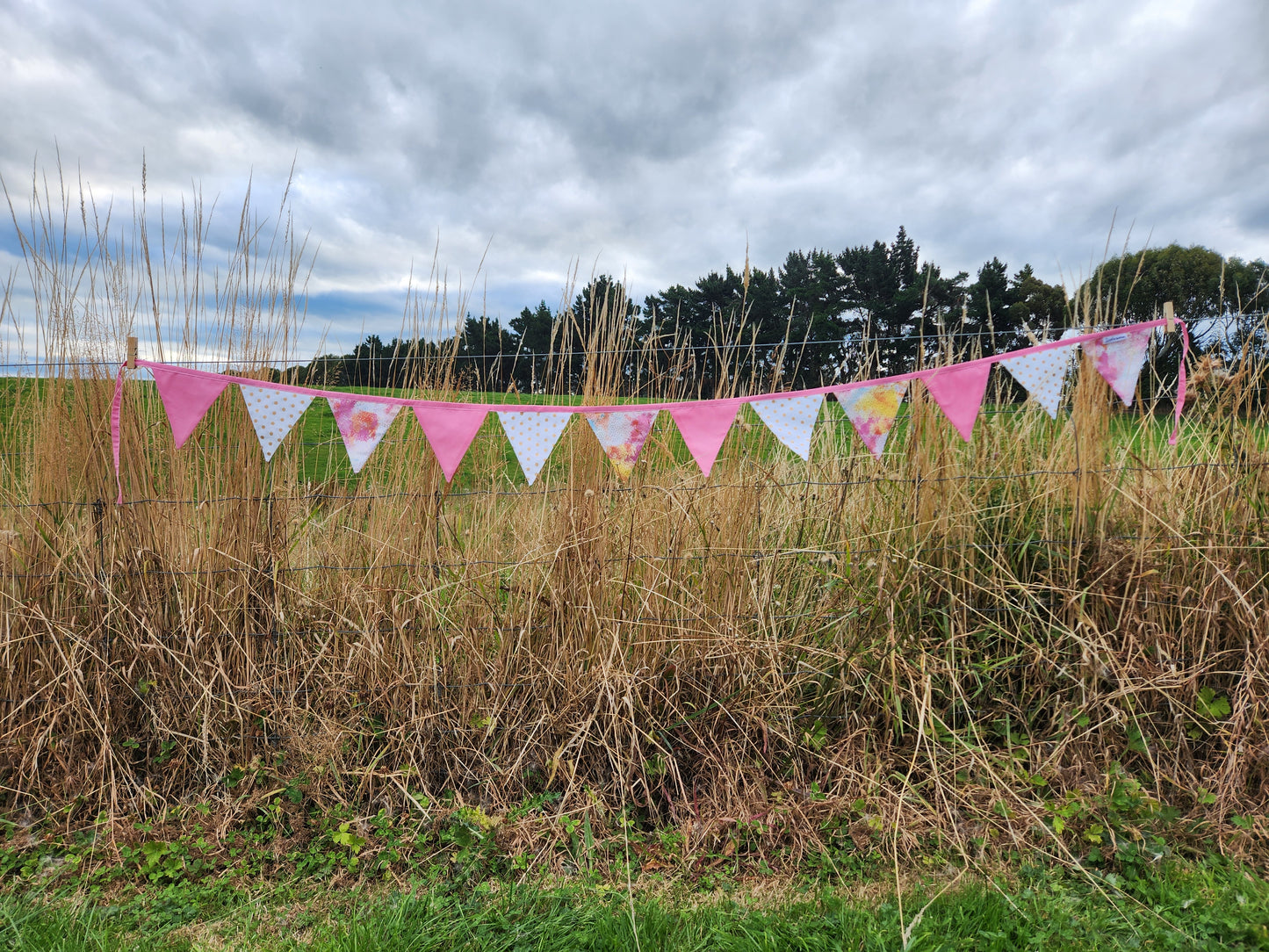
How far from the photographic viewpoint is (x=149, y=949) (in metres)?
1.62

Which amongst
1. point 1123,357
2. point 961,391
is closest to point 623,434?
point 961,391

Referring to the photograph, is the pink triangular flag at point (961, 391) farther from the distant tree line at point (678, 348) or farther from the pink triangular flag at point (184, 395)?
the pink triangular flag at point (184, 395)

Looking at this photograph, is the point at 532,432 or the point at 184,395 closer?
the point at 184,395

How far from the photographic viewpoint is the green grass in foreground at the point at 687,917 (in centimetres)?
159

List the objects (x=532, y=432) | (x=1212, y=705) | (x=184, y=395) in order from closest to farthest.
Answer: (x=1212, y=705)
(x=184, y=395)
(x=532, y=432)

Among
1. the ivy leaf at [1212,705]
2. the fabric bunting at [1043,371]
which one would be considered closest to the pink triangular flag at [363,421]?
the fabric bunting at [1043,371]

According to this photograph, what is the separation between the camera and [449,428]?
7.83 ft

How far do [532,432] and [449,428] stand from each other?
0.30m

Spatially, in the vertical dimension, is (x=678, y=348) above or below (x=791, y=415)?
above

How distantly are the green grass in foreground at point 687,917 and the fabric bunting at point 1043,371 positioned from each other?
151 centimetres

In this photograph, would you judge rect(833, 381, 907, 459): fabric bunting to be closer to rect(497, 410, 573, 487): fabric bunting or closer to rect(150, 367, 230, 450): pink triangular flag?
rect(497, 410, 573, 487): fabric bunting

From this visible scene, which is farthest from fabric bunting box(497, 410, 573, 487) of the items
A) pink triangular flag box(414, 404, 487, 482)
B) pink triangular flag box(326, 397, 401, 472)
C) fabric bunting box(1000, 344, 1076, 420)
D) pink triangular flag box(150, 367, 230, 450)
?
fabric bunting box(1000, 344, 1076, 420)

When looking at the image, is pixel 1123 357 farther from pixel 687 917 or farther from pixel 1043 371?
pixel 687 917

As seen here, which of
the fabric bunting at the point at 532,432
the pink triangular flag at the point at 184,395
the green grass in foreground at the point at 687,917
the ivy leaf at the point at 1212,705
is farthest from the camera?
the fabric bunting at the point at 532,432
